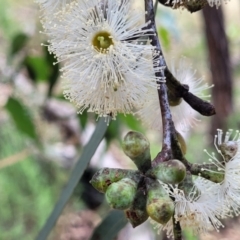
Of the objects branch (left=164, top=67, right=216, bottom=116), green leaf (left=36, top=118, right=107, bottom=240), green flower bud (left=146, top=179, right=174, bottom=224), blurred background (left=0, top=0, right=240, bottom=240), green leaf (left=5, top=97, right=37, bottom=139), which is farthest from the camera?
blurred background (left=0, top=0, right=240, bottom=240)

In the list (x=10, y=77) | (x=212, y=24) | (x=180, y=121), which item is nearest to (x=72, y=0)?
(x=180, y=121)

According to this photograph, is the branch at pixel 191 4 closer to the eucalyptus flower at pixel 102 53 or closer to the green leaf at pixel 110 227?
the eucalyptus flower at pixel 102 53

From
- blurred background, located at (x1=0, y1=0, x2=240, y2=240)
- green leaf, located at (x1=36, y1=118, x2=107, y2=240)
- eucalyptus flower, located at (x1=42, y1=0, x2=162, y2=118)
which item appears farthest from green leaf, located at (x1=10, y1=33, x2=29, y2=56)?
eucalyptus flower, located at (x1=42, y1=0, x2=162, y2=118)

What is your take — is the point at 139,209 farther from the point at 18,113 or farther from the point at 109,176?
the point at 18,113

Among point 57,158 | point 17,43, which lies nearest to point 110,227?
point 17,43

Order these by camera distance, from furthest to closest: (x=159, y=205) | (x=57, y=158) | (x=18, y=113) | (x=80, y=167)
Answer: (x=57, y=158), (x=18, y=113), (x=80, y=167), (x=159, y=205)

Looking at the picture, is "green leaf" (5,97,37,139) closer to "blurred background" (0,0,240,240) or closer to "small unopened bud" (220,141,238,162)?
"blurred background" (0,0,240,240)

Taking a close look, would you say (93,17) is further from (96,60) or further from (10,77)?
(10,77)
